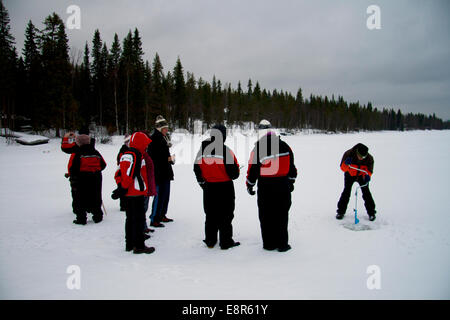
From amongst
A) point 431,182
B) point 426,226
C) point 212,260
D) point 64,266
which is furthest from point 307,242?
point 431,182

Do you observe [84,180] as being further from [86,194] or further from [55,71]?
[55,71]

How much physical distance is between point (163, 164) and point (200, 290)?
10.1 feet

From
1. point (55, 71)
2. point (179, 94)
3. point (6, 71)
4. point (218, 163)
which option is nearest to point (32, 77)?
point (6, 71)

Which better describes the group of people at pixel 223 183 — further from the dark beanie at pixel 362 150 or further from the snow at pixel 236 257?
the dark beanie at pixel 362 150

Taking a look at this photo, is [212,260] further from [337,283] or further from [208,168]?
[337,283]

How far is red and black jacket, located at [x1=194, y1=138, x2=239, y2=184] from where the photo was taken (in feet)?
13.7

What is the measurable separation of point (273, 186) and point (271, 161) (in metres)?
0.42

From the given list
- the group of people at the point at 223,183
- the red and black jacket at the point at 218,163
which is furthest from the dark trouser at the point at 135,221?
the red and black jacket at the point at 218,163

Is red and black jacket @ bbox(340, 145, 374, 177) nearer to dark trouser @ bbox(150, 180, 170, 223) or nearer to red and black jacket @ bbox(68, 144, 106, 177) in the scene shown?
dark trouser @ bbox(150, 180, 170, 223)

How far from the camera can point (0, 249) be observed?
405 centimetres

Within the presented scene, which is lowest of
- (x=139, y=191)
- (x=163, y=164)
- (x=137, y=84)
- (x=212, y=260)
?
(x=212, y=260)

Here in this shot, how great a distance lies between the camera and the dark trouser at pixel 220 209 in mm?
4234

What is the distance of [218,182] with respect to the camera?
4.25 metres
